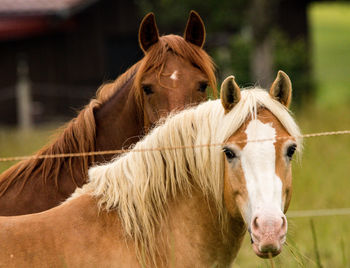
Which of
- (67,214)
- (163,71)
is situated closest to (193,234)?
(67,214)

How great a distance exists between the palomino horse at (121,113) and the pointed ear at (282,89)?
1140mm

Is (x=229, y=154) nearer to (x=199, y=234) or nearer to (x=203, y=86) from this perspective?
(x=199, y=234)

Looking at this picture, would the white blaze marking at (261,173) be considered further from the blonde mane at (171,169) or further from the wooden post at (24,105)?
the wooden post at (24,105)

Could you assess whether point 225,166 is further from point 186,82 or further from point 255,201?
point 186,82

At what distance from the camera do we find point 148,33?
16.1 feet

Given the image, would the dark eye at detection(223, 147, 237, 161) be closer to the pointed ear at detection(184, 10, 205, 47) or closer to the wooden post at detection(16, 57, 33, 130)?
the pointed ear at detection(184, 10, 205, 47)

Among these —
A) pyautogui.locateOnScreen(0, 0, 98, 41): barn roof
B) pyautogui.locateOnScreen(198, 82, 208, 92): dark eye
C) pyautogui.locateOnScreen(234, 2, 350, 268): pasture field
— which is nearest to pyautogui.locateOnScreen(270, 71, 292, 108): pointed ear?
pyautogui.locateOnScreen(234, 2, 350, 268): pasture field

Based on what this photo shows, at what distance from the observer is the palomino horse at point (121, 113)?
4.26 metres

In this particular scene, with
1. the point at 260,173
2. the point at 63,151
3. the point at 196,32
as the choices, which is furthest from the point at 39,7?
the point at 260,173

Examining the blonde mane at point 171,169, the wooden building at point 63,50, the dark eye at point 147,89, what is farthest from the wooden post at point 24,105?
the blonde mane at point 171,169

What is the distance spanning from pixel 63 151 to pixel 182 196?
1.34 m

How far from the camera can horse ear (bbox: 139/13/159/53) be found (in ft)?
16.0

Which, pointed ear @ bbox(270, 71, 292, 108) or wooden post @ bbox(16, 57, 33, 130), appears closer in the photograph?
pointed ear @ bbox(270, 71, 292, 108)

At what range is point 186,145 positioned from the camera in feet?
11.1
